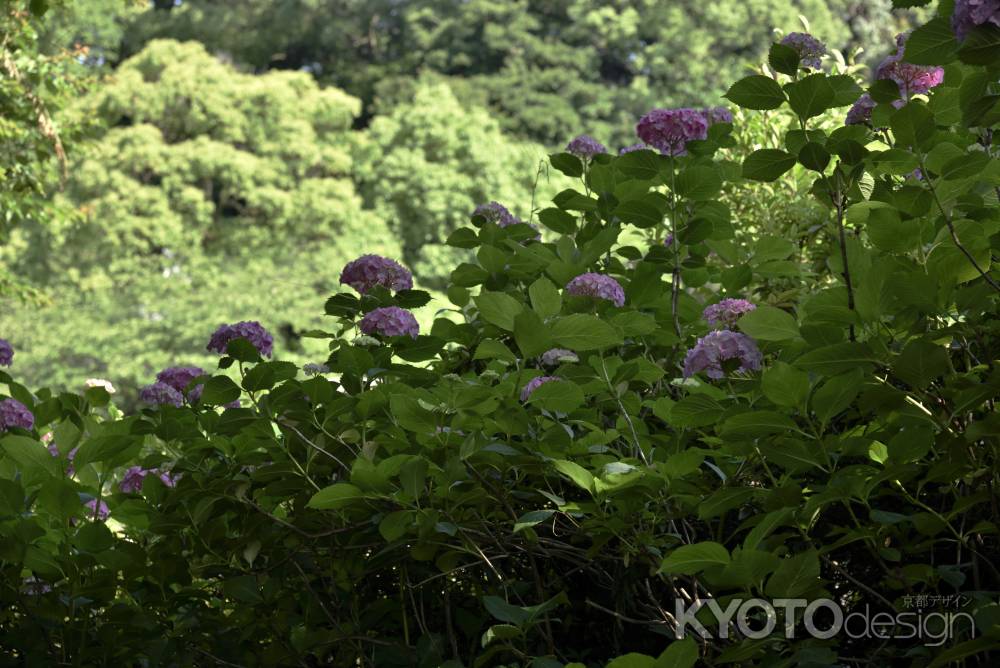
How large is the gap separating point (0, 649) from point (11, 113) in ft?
21.4

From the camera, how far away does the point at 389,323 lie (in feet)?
5.67

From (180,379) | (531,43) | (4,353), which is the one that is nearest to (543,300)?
(180,379)

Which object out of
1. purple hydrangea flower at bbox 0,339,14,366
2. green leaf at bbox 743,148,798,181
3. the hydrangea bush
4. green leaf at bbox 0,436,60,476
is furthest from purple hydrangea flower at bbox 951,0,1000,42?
purple hydrangea flower at bbox 0,339,14,366

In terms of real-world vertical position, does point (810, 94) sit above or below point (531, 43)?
above

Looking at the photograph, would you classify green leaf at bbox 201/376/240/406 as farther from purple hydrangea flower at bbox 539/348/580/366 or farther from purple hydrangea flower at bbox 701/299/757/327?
purple hydrangea flower at bbox 701/299/757/327

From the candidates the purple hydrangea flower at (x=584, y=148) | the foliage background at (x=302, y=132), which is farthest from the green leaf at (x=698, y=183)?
the foliage background at (x=302, y=132)

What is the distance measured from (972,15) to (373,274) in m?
1.18

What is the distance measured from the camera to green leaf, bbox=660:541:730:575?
1.10 m

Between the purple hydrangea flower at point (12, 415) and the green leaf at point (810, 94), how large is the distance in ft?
4.85

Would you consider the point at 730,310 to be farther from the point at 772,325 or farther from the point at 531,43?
the point at 531,43

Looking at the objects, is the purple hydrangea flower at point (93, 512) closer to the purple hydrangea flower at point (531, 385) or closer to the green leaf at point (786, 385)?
the purple hydrangea flower at point (531, 385)

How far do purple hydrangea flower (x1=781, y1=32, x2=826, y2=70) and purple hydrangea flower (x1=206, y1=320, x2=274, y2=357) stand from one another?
1.02 metres

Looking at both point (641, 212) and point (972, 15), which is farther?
point (641, 212)

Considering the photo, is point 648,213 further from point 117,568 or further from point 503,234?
point 117,568
